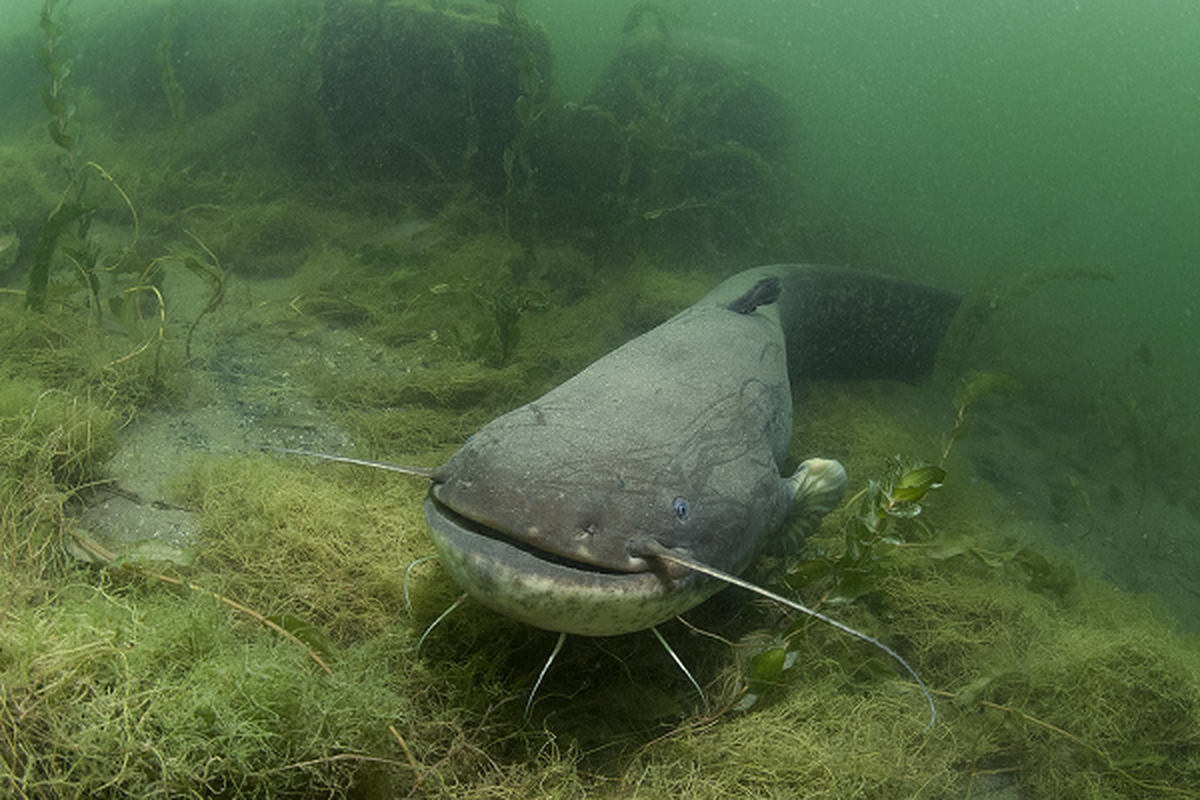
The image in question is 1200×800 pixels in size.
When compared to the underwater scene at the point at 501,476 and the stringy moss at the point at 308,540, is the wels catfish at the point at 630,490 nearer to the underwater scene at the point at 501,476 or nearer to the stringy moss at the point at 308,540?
the underwater scene at the point at 501,476

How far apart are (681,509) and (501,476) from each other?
0.45m

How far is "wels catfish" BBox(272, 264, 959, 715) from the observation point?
144 cm

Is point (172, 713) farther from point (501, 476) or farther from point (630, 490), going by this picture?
point (630, 490)

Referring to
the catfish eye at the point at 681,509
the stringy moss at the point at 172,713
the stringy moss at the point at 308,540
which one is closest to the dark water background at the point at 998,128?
the catfish eye at the point at 681,509

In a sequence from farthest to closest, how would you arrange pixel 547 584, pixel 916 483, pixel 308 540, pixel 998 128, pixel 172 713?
pixel 998 128 → pixel 308 540 → pixel 916 483 → pixel 547 584 → pixel 172 713

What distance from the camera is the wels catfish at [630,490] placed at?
144 centimetres

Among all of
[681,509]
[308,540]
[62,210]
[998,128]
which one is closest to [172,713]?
[308,540]

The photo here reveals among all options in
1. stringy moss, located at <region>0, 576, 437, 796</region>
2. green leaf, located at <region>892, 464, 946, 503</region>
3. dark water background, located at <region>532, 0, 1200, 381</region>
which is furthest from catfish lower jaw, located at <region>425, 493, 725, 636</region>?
dark water background, located at <region>532, 0, 1200, 381</region>

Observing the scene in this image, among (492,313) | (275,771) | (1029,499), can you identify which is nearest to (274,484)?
(275,771)

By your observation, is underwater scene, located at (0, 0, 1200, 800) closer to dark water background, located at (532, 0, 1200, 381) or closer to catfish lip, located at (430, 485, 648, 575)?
catfish lip, located at (430, 485, 648, 575)

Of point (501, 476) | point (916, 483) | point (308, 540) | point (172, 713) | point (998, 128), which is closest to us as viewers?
point (172, 713)

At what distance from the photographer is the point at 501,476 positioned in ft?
5.06

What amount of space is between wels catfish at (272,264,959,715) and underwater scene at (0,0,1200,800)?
14 millimetres

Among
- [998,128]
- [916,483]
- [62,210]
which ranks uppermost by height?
[916,483]
